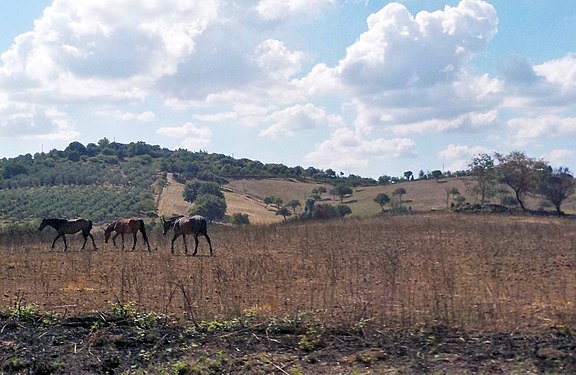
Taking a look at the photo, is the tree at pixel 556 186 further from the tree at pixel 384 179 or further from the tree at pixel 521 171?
the tree at pixel 384 179

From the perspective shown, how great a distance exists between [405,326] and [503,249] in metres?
10.1

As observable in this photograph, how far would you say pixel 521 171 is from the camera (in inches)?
1917

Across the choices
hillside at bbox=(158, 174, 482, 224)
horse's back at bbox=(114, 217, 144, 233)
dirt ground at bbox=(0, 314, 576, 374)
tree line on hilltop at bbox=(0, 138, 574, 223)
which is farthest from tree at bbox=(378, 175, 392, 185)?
dirt ground at bbox=(0, 314, 576, 374)

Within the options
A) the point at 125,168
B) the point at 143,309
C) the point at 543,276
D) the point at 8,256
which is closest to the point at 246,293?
the point at 143,309

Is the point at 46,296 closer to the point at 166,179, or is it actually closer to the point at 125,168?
the point at 166,179

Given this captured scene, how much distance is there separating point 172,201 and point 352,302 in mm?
52986

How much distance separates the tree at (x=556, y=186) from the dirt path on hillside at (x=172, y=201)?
28700 millimetres

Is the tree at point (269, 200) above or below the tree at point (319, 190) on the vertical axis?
below

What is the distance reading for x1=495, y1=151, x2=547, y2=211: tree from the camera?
48281mm

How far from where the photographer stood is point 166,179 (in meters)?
75.0

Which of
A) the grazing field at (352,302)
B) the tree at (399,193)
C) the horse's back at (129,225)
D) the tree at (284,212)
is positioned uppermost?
the tree at (399,193)

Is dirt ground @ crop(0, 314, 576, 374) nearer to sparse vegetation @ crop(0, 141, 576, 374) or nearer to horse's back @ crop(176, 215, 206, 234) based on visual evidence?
sparse vegetation @ crop(0, 141, 576, 374)

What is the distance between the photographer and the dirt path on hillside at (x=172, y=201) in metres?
55.3

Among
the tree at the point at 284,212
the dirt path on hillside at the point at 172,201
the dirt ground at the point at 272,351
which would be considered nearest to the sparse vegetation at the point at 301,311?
the dirt ground at the point at 272,351
